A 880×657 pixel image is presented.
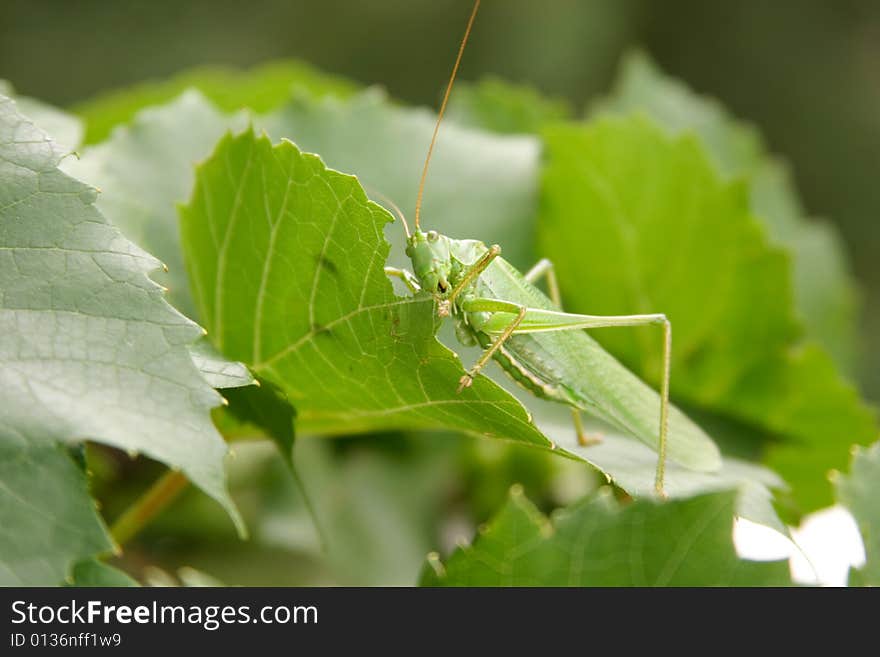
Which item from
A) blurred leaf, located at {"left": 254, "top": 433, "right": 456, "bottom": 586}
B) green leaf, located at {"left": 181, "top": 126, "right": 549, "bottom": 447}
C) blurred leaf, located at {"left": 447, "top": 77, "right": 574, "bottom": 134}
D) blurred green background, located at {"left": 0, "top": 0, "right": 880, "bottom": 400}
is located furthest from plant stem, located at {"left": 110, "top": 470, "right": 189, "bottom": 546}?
blurred green background, located at {"left": 0, "top": 0, "right": 880, "bottom": 400}

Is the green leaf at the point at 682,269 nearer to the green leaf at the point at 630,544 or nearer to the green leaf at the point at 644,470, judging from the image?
the green leaf at the point at 644,470

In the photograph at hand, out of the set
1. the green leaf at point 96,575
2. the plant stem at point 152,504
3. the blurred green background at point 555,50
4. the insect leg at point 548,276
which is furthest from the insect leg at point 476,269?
the blurred green background at point 555,50

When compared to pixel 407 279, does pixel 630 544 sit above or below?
below

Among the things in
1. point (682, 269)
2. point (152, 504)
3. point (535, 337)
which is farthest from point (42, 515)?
point (682, 269)

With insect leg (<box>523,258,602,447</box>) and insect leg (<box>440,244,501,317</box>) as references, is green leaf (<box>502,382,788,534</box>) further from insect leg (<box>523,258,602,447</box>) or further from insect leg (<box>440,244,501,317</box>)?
insect leg (<box>440,244,501,317</box>)

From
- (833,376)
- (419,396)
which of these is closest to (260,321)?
(419,396)

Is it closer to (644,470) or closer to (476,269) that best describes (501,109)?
(476,269)
